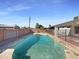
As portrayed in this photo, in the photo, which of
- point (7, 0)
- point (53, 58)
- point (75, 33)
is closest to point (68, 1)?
point (7, 0)

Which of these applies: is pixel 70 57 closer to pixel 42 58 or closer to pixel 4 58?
pixel 42 58

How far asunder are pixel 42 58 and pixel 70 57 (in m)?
2.23

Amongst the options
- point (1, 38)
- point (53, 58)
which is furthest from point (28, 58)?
point (1, 38)

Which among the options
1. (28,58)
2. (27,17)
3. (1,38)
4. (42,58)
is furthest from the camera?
(27,17)

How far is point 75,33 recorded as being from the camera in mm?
28125

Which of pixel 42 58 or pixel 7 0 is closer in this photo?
pixel 42 58

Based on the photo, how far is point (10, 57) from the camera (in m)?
9.05

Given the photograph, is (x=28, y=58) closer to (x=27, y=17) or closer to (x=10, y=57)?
(x=10, y=57)

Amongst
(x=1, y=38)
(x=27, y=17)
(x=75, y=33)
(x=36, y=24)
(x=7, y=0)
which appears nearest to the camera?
(x=7, y=0)

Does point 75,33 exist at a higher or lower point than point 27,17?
lower

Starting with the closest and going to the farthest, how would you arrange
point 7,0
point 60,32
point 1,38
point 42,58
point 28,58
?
point 28,58 → point 42,58 → point 7,0 → point 1,38 → point 60,32

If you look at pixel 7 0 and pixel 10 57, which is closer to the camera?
pixel 10 57

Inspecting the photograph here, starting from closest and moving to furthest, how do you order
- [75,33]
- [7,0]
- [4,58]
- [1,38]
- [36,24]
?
[4,58], [7,0], [1,38], [75,33], [36,24]

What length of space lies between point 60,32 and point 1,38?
14.5 m
